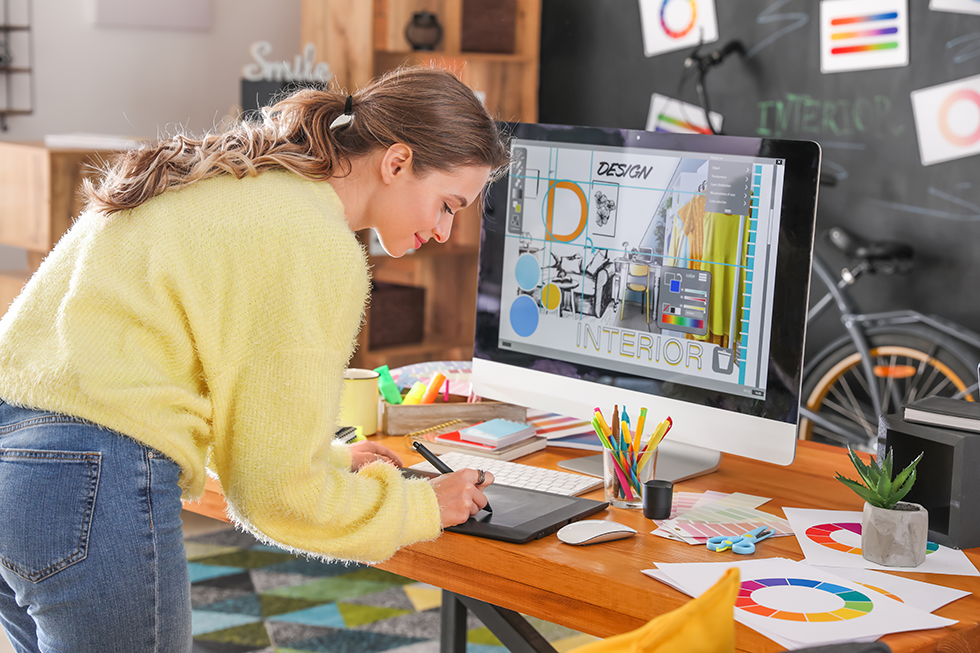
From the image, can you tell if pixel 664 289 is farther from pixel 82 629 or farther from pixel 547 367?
pixel 82 629

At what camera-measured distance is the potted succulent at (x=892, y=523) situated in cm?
125

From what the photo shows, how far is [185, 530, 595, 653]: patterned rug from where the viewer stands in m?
2.56

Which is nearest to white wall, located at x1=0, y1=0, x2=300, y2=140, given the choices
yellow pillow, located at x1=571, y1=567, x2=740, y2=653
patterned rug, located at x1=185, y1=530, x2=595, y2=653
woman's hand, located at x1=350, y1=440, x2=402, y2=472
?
patterned rug, located at x1=185, y1=530, x2=595, y2=653

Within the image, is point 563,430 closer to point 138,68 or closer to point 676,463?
point 676,463

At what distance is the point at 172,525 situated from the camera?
1.14m

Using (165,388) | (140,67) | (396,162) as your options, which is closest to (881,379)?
(396,162)

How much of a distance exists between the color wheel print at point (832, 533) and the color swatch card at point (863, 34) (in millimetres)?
2466

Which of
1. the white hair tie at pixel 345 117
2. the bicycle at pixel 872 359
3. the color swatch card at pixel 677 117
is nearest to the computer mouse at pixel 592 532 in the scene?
the white hair tie at pixel 345 117

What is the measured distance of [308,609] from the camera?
274 cm

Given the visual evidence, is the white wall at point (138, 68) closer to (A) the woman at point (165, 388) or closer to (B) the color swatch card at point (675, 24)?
(B) the color swatch card at point (675, 24)

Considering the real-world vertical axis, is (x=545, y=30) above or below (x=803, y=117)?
above

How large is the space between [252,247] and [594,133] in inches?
29.1

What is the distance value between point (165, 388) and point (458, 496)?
40cm

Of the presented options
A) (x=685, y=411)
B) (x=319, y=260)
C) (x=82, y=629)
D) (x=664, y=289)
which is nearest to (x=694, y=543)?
(x=685, y=411)
